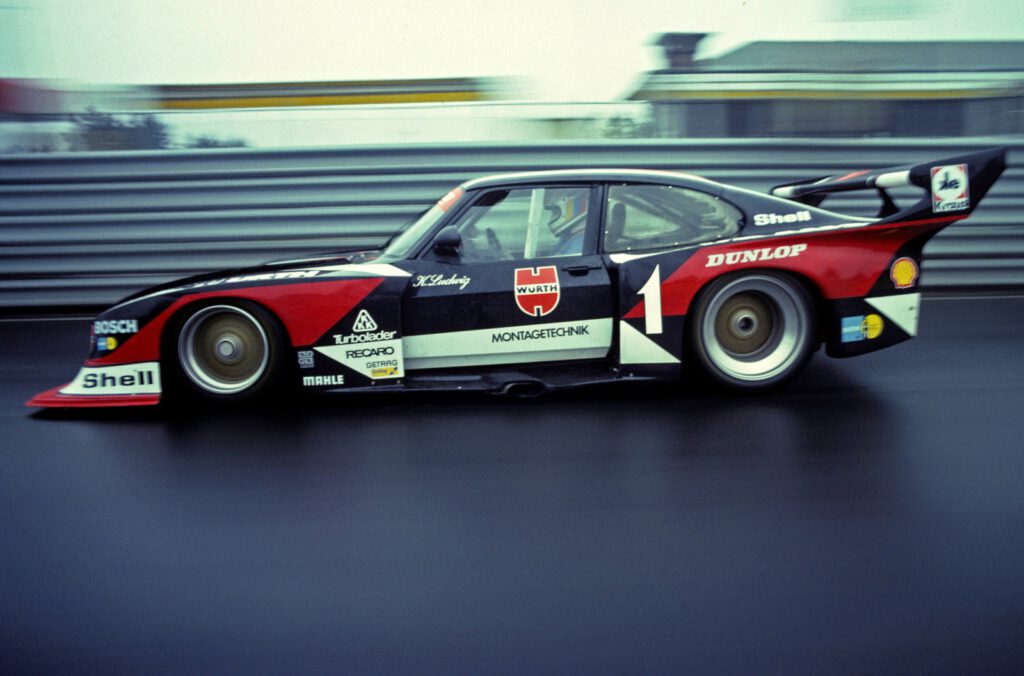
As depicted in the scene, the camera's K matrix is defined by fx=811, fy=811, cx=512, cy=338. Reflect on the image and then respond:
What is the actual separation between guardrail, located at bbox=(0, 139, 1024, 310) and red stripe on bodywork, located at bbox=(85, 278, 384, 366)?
3.17 meters

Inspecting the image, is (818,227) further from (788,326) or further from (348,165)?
(348,165)

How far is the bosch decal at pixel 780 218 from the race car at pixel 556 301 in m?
0.01

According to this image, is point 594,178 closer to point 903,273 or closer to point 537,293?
point 537,293

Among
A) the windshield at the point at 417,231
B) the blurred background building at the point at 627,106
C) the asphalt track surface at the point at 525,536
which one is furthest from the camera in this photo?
the blurred background building at the point at 627,106

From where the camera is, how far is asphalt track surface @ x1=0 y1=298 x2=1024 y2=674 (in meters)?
1.99

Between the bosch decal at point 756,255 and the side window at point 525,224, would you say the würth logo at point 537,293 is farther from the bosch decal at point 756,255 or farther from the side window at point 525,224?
the bosch decal at point 756,255

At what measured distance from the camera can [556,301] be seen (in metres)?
3.93

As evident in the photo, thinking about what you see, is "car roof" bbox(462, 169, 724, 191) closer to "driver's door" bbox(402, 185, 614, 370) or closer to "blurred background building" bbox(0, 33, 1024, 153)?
"driver's door" bbox(402, 185, 614, 370)

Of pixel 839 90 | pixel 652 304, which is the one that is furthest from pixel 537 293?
pixel 839 90

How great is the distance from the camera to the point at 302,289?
12.8 ft

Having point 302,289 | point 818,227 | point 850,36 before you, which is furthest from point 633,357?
point 850,36

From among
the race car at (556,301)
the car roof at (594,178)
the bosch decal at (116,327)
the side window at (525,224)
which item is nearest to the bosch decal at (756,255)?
the race car at (556,301)

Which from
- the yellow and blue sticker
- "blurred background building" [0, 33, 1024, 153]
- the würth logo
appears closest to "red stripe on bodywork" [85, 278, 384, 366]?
the würth logo

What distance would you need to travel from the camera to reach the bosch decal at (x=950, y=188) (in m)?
4.04
